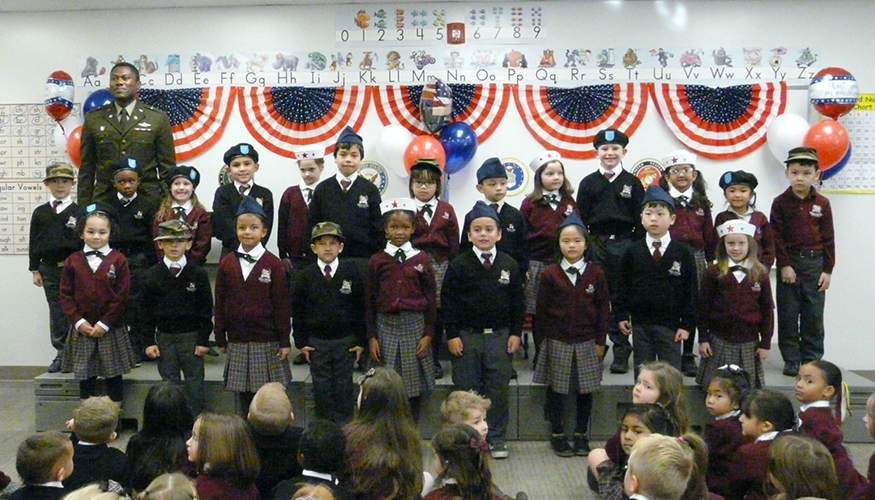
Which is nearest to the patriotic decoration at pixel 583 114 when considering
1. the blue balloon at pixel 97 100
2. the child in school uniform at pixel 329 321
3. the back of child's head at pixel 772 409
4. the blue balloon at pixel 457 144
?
the blue balloon at pixel 457 144

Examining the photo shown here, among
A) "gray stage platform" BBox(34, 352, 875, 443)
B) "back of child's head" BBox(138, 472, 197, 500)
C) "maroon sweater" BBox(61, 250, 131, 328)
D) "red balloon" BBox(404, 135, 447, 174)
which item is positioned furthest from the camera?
"red balloon" BBox(404, 135, 447, 174)

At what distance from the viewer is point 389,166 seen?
19.2 feet

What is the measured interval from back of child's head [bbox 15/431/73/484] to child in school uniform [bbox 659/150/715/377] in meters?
3.62

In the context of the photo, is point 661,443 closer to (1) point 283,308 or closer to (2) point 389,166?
(1) point 283,308

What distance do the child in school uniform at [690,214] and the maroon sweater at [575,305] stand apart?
790 mm

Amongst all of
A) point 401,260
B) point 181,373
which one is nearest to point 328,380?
point 401,260

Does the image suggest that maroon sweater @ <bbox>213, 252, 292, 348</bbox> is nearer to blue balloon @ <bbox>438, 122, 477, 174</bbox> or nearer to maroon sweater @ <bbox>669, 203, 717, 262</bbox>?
blue balloon @ <bbox>438, 122, 477, 174</bbox>

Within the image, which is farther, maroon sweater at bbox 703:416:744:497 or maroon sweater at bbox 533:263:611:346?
maroon sweater at bbox 533:263:611:346

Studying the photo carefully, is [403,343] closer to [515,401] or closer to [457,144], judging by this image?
[515,401]

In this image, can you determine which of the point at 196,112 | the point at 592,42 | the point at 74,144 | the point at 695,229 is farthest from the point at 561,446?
the point at 74,144

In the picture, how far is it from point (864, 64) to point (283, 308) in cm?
479

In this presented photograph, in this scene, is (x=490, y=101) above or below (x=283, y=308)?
above

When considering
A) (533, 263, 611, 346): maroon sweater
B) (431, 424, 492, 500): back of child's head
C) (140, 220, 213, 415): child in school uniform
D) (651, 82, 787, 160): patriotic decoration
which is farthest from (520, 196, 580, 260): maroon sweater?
(431, 424, 492, 500): back of child's head

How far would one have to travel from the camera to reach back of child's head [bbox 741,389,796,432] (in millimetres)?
2961
